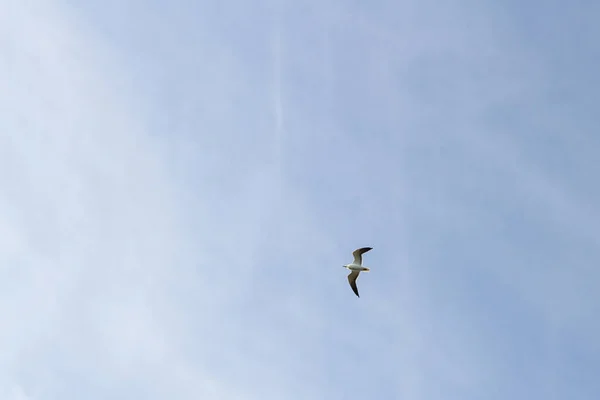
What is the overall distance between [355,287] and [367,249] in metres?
9.60

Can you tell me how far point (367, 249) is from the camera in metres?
176

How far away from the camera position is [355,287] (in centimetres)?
18112
